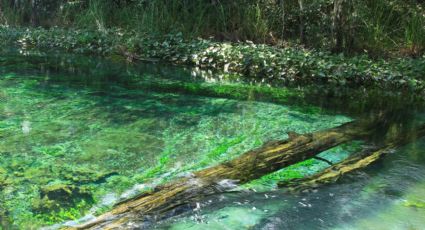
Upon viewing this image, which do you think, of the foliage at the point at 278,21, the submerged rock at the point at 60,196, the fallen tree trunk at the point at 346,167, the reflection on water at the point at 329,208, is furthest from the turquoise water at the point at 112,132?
the foliage at the point at 278,21

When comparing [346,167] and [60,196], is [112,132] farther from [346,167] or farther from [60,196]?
[346,167]

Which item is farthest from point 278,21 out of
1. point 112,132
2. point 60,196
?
point 60,196

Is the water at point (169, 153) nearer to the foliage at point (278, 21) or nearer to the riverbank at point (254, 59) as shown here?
the riverbank at point (254, 59)

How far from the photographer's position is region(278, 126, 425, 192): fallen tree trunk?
3477 mm

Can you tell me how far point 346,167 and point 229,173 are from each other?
1010 mm

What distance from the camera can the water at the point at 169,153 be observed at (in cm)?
300

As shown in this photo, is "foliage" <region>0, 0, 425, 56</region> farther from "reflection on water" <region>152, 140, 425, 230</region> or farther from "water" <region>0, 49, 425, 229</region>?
"reflection on water" <region>152, 140, 425, 230</region>

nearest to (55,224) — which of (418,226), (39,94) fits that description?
(418,226)

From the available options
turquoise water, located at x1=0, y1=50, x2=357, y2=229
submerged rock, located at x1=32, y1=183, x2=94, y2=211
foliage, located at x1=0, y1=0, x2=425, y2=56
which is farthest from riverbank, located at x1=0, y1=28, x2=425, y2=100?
submerged rock, located at x1=32, y1=183, x2=94, y2=211

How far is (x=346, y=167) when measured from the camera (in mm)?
3799

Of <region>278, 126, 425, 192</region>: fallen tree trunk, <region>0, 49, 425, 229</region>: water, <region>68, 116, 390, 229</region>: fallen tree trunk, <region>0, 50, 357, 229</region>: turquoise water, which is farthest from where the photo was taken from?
<region>278, 126, 425, 192</region>: fallen tree trunk

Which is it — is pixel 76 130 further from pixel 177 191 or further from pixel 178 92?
pixel 178 92

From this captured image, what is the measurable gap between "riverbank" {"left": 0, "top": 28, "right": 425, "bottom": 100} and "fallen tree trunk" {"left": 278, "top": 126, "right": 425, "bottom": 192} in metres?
2.50

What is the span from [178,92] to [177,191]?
11.8ft
